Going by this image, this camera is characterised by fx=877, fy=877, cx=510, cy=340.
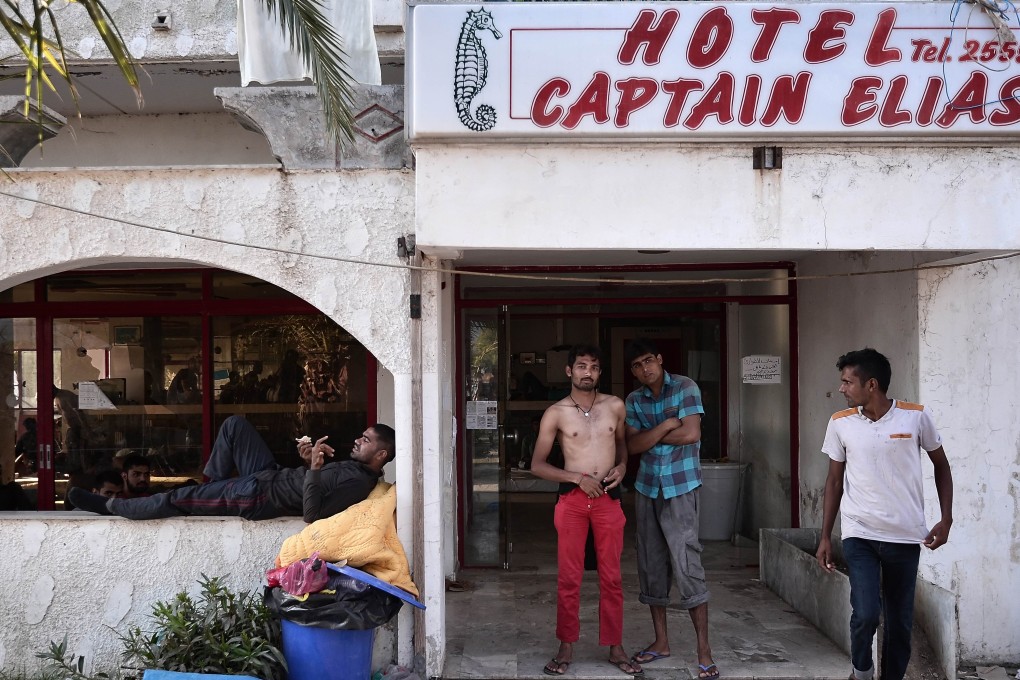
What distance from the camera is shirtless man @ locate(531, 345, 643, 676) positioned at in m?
5.13

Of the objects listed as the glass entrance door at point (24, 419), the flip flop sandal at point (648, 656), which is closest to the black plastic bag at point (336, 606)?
the flip flop sandal at point (648, 656)

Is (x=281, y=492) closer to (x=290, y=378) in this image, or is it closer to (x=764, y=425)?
(x=290, y=378)

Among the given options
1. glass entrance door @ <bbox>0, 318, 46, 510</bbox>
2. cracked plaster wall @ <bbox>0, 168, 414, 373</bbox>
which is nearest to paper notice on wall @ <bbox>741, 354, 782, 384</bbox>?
cracked plaster wall @ <bbox>0, 168, 414, 373</bbox>

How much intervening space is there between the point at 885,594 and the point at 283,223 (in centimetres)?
386

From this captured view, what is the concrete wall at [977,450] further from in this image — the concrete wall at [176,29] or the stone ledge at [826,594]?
the concrete wall at [176,29]

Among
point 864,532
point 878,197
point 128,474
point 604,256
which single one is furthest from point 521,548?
point 878,197

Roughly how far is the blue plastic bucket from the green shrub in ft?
0.30

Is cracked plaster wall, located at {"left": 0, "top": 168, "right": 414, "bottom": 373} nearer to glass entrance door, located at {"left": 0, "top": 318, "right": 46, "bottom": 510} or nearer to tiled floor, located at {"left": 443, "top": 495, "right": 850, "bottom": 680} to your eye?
tiled floor, located at {"left": 443, "top": 495, "right": 850, "bottom": 680}

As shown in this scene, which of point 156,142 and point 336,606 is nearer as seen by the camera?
point 336,606

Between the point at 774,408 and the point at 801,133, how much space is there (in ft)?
11.8

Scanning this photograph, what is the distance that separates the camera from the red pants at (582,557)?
5129 millimetres

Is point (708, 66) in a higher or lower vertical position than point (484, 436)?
higher

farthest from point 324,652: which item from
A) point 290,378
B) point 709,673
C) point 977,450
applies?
point 977,450

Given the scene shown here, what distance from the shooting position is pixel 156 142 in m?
7.96
